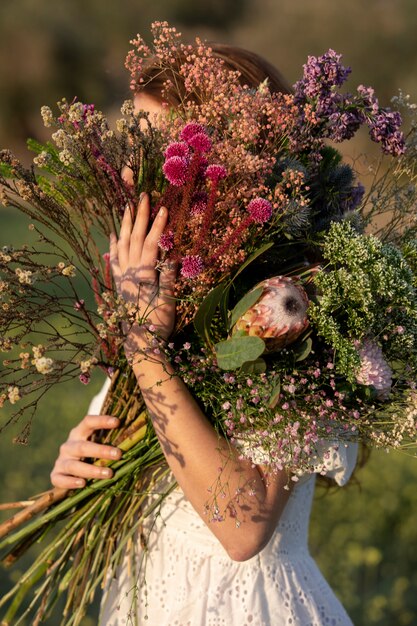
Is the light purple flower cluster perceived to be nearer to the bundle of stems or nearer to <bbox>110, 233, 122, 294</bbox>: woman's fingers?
<bbox>110, 233, 122, 294</bbox>: woman's fingers

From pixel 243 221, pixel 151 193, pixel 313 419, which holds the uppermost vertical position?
pixel 151 193

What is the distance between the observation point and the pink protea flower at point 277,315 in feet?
4.79

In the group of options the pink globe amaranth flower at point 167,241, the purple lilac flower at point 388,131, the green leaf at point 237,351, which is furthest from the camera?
the purple lilac flower at point 388,131

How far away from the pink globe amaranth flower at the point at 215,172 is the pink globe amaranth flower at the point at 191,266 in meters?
0.15

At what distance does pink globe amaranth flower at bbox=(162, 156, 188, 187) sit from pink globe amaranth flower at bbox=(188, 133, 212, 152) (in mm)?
32

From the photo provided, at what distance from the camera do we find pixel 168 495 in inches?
76.0

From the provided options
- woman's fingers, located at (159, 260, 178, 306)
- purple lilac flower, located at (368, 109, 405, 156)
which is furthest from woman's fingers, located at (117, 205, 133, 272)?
purple lilac flower, located at (368, 109, 405, 156)

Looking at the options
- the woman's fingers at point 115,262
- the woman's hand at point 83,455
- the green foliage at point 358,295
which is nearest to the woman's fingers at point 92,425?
the woman's hand at point 83,455

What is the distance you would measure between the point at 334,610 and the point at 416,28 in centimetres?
2100

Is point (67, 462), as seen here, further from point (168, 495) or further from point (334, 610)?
point (334, 610)

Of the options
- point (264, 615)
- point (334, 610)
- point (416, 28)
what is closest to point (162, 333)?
point (264, 615)

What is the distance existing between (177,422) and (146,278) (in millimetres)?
299

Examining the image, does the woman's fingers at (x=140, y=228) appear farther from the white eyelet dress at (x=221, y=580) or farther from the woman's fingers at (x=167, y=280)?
the white eyelet dress at (x=221, y=580)

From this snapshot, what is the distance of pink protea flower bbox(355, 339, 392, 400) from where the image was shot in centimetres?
155
